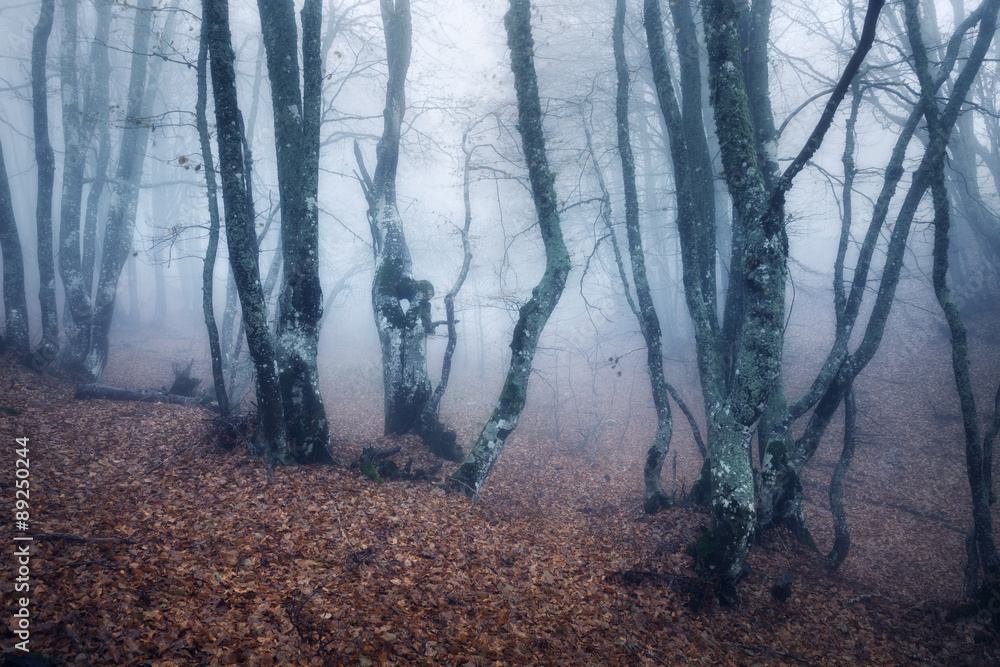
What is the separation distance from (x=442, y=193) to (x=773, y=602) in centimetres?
3069

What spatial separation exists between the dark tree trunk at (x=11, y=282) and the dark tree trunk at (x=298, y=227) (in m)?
7.55

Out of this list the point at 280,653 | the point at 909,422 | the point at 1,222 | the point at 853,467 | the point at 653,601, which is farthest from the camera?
the point at 909,422

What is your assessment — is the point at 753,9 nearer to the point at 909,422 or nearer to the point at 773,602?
the point at 773,602

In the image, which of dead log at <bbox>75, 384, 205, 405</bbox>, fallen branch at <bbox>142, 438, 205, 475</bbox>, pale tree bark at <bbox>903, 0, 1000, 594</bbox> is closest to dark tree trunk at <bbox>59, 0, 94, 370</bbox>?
dead log at <bbox>75, 384, 205, 405</bbox>

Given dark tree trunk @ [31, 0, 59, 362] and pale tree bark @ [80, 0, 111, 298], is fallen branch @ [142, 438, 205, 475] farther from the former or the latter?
pale tree bark @ [80, 0, 111, 298]

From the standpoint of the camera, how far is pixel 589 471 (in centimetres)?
1179

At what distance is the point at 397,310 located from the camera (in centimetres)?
977

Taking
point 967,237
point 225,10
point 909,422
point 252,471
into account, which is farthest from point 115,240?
point 967,237

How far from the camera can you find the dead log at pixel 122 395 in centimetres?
869

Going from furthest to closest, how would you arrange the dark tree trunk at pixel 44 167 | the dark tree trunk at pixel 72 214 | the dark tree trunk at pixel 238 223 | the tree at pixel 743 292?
the dark tree trunk at pixel 72 214, the dark tree trunk at pixel 44 167, the dark tree trunk at pixel 238 223, the tree at pixel 743 292

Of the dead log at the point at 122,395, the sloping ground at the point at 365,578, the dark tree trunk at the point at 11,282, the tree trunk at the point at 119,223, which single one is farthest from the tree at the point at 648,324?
the dark tree trunk at the point at 11,282

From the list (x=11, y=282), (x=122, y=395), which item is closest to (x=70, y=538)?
(x=122, y=395)

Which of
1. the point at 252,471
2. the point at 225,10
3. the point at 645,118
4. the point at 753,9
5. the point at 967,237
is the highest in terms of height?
the point at 645,118

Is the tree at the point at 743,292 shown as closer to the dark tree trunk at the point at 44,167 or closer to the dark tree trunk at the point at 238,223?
the dark tree trunk at the point at 238,223
